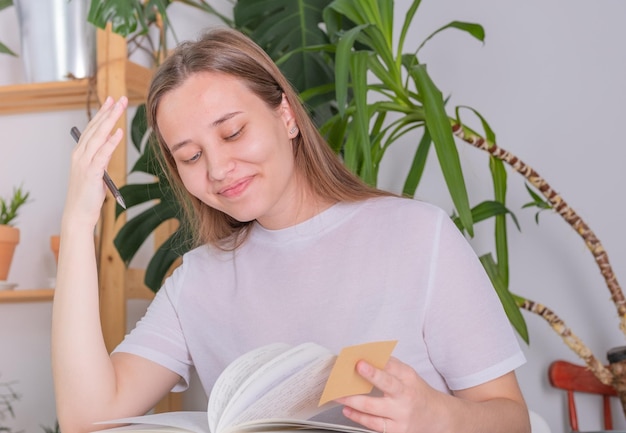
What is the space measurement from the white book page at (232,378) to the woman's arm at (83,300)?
1.06 ft

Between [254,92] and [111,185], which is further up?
[254,92]

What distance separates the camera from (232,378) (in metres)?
0.89

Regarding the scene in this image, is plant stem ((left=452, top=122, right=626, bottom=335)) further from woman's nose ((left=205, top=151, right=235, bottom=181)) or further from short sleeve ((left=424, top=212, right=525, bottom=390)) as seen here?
woman's nose ((left=205, top=151, right=235, bottom=181))

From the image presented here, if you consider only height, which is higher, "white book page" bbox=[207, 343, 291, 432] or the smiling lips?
the smiling lips

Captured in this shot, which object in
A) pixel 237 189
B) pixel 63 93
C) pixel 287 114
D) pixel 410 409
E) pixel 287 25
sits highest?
pixel 287 25

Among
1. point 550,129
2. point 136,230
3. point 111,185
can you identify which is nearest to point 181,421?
point 111,185

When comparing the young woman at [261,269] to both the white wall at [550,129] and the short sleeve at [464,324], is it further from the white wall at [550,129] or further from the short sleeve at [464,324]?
the white wall at [550,129]

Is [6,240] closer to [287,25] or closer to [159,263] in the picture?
[159,263]

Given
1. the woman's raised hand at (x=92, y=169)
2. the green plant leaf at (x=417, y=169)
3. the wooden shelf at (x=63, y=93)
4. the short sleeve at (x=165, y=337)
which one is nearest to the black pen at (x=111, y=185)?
the woman's raised hand at (x=92, y=169)

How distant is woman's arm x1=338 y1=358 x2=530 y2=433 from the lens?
828 millimetres

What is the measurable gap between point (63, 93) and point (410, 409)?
166cm

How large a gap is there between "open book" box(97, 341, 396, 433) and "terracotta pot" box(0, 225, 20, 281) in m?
1.38

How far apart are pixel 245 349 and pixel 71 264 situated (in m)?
0.31

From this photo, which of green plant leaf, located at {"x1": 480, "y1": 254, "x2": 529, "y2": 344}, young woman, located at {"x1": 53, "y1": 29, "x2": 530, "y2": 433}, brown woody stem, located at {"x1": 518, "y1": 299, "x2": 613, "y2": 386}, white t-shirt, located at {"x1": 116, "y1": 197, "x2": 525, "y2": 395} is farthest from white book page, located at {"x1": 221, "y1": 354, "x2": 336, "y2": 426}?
brown woody stem, located at {"x1": 518, "y1": 299, "x2": 613, "y2": 386}
